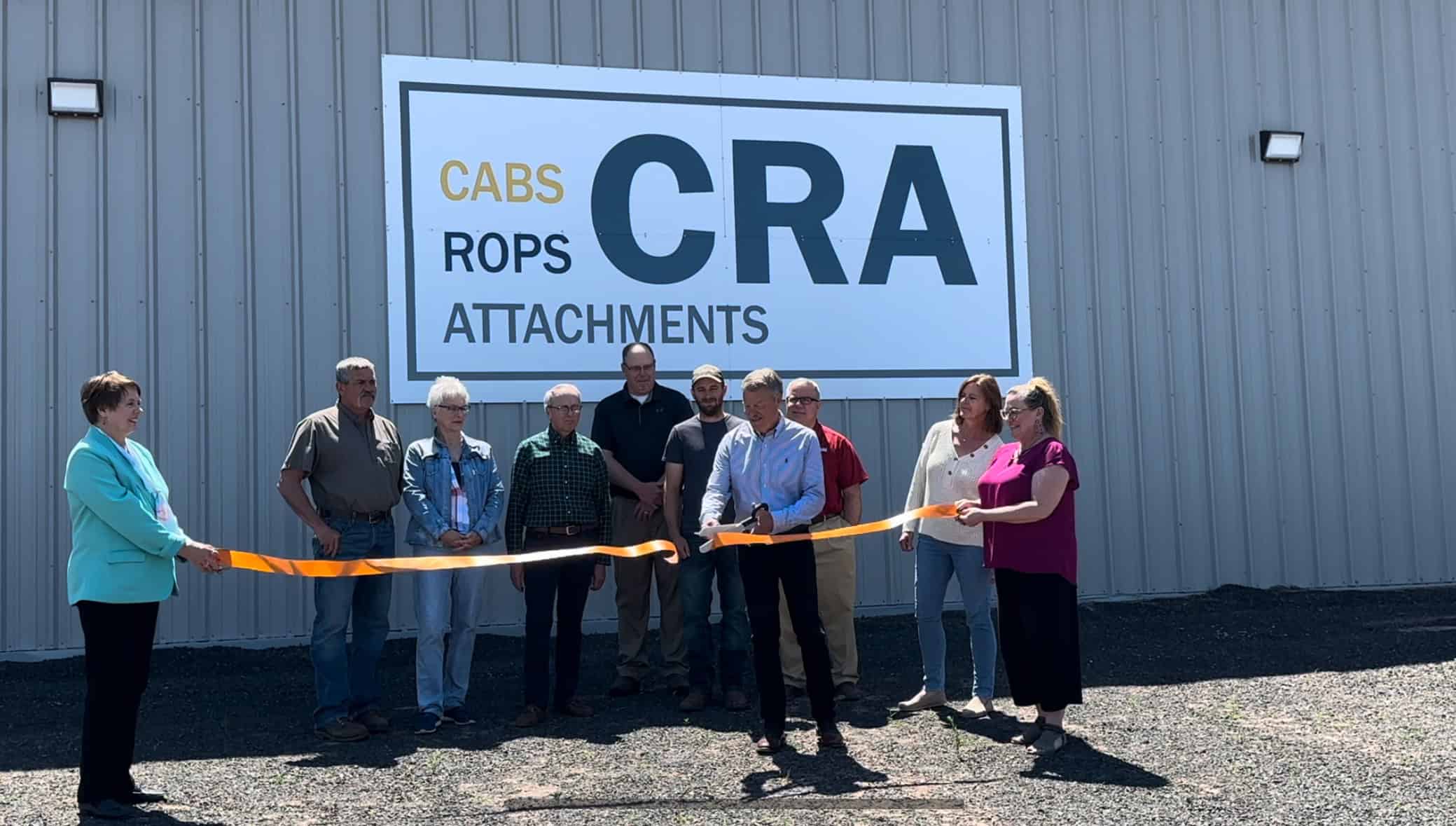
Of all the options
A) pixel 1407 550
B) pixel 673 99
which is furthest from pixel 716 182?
pixel 1407 550

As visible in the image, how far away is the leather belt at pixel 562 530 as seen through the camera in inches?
250

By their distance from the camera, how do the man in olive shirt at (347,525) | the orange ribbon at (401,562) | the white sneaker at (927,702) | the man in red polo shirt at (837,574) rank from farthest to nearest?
the man in red polo shirt at (837,574) < the white sneaker at (927,702) < the man in olive shirt at (347,525) < the orange ribbon at (401,562)

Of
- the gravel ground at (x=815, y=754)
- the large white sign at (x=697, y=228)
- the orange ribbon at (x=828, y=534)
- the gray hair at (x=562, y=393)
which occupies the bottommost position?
the gravel ground at (x=815, y=754)

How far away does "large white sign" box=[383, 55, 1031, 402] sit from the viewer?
27.4 ft

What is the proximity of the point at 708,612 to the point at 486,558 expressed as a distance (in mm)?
1063

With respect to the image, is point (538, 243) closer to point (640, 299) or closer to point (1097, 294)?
point (640, 299)

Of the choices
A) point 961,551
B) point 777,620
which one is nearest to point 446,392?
point 777,620

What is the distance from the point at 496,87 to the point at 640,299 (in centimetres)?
152

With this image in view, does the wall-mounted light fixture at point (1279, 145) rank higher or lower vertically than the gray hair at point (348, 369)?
higher

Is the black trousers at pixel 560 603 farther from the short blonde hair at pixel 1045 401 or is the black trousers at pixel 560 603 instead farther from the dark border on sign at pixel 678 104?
the dark border on sign at pixel 678 104

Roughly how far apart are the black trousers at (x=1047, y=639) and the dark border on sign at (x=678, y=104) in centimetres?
347

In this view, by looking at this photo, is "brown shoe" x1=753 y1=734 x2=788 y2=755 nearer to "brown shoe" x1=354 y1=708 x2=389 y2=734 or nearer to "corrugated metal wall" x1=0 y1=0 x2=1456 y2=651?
"brown shoe" x1=354 y1=708 x2=389 y2=734

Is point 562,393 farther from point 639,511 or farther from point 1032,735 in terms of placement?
point 1032,735

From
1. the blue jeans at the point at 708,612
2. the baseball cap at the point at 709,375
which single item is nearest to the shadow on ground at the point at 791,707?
the blue jeans at the point at 708,612
